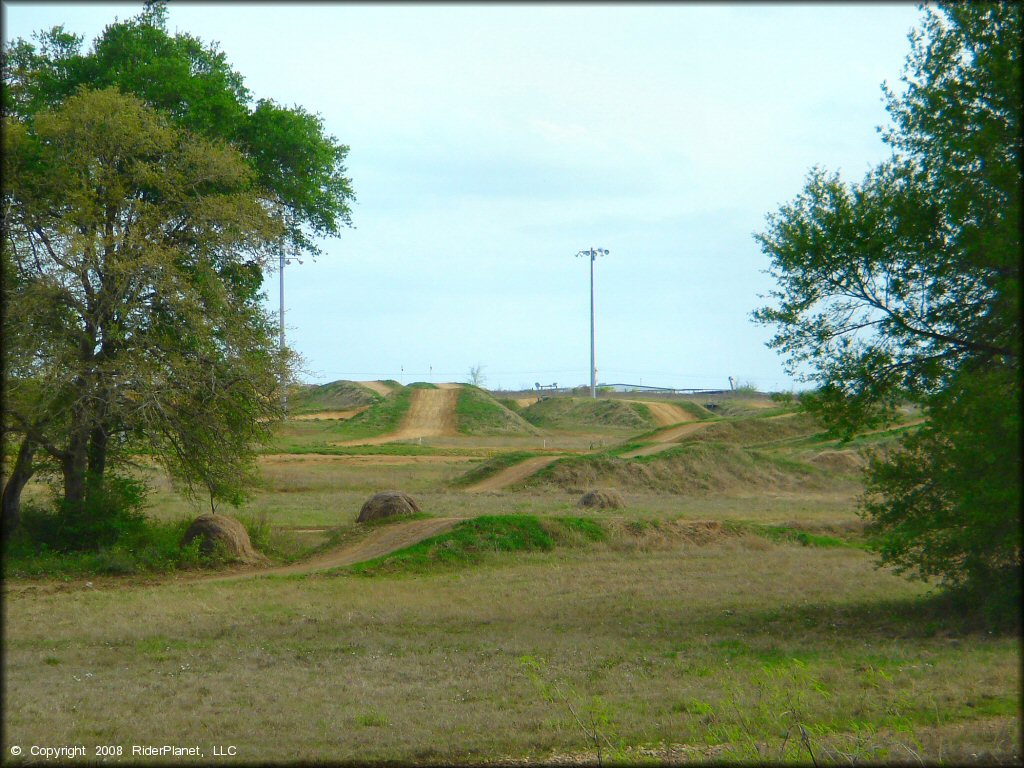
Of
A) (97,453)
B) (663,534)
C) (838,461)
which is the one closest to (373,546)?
(97,453)

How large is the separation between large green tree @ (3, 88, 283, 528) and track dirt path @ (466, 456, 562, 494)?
54.8 ft

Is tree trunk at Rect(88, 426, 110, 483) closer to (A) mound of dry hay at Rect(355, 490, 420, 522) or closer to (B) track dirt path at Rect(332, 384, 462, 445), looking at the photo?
(A) mound of dry hay at Rect(355, 490, 420, 522)

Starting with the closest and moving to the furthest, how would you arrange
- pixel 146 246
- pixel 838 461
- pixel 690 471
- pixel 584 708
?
pixel 584 708
pixel 146 246
pixel 690 471
pixel 838 461

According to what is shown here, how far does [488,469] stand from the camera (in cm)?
3791

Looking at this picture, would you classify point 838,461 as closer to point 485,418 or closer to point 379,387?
point 485,418

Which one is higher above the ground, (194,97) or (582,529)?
(194,97)

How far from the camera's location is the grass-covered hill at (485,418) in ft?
221

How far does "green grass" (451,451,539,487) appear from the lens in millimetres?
36969

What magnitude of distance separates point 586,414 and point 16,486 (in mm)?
62543

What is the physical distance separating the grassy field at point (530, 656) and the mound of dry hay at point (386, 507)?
37.5 inches

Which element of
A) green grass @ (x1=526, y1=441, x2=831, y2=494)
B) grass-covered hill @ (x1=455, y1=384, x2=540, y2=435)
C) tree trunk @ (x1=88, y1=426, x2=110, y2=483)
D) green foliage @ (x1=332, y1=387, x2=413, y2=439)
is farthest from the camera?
grass-covered hill @ (x1=455, y1=384, x2=540, y2=435)

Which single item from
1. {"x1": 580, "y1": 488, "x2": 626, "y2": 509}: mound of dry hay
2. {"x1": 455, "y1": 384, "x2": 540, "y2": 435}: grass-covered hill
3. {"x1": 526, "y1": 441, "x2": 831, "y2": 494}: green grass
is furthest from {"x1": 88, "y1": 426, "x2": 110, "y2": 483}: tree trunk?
{"x1": 455, "y1": 384, "x2": 540, "y2": 435}: grass-covered hill

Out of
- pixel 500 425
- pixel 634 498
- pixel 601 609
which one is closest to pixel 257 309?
pixel 601 609

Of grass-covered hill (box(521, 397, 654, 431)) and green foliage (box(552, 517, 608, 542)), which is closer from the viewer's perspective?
green foliage (box(552, 517, 608, 542))
